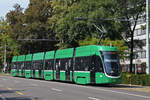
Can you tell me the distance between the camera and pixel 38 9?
67.2 m

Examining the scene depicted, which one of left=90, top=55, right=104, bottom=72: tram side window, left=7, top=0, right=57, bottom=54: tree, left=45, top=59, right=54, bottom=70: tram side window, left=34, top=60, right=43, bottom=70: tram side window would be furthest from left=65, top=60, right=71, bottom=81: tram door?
left=7, top=0, right=57, bottom=54: tree

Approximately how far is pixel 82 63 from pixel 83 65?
1.19 feet

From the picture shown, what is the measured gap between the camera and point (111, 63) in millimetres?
27484

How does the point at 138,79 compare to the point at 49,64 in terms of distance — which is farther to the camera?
the point at 49,64

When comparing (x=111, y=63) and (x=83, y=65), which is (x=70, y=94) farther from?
(x=83, y=65)

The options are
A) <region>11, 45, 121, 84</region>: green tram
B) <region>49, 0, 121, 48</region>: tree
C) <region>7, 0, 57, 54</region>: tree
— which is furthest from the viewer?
<region>7, 0, 57, 54</region>: tree

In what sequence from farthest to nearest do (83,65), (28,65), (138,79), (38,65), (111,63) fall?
(28,65)
(38,65)
(138,79)
(83,65)
(111,63)

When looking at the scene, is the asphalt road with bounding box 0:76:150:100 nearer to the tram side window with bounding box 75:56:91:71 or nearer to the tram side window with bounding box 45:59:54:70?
the tram side window with bounding box 75:56:91:71

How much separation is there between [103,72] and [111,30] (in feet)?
72.7

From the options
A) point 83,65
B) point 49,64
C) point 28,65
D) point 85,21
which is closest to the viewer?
point 83,65

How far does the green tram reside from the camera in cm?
2723

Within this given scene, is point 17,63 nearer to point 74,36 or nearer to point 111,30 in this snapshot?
point 74,36

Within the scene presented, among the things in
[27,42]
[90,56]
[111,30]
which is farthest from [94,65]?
[27,42]

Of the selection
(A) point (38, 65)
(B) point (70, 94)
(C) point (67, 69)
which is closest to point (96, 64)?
(C) point (67, 69)
